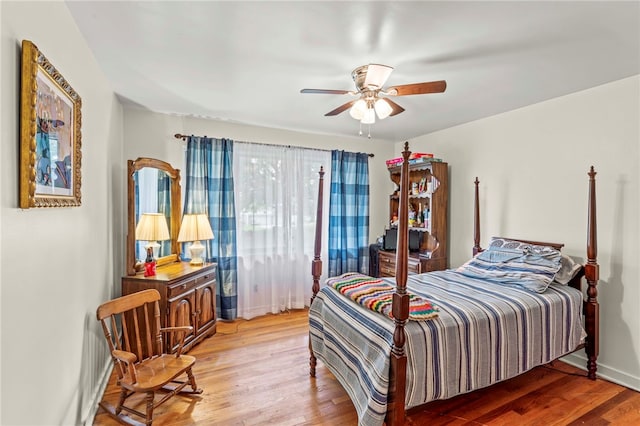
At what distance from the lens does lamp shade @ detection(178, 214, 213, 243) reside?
3.29 metres

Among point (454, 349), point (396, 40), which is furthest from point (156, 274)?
point (396, 40)

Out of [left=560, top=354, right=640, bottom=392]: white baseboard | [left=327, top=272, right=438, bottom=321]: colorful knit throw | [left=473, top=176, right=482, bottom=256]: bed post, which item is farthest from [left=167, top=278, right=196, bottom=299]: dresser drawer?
[left=560, top=354, right=640, bottom=392]: white baseboard

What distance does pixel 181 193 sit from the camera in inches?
141

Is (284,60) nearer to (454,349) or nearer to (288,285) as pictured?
(454,349)

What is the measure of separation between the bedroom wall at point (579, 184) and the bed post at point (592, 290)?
15cm

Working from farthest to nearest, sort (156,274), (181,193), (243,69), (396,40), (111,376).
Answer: (181,193), (156,274), (111,376), (243,69), (396,40)

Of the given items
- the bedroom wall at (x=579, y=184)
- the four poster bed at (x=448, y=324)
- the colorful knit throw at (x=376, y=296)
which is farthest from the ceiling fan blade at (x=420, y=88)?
the bedroom wall at (x=579, y=184)

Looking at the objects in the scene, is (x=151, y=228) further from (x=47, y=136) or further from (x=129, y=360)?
(x=47, y=136)

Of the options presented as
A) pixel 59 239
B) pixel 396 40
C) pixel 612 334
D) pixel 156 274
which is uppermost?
pixel 396 40

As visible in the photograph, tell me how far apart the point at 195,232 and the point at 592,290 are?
368cm

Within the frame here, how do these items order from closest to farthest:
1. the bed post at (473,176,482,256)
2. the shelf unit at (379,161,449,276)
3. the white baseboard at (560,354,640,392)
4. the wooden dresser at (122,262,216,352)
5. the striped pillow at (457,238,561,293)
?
the white baseboard at (560,354,640,392) < the striped pillow at (457,238,561,293) < the wooden dresser at (122,262,216,352) < the bed post at (473,176,482,256) < the shelf unit at (379,161,449,276)

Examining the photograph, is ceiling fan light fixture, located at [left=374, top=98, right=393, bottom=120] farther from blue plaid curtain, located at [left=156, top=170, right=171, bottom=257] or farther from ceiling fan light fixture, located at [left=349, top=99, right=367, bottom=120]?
blue plaid curtain, located at [left=156, top=170, right=171, bottom=257]

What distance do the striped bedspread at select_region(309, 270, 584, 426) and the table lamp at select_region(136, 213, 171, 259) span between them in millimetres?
1633

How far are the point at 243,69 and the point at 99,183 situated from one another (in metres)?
1.42
